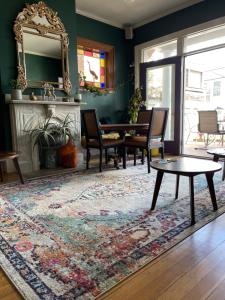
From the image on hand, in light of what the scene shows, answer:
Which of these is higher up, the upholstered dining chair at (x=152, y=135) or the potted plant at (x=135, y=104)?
the potted plant at (x=135, y=104)

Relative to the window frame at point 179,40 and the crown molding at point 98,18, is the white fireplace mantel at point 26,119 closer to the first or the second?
the crown molding at point 98,18

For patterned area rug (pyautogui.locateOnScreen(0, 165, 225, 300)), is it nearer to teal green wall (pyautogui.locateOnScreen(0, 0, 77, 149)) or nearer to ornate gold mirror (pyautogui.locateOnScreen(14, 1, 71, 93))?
teal green wall (pyautogui.locateOnScreen(0, 0, 77, 149))

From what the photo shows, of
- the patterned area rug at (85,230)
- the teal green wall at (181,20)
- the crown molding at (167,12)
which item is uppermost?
the crown molding at (167,12)

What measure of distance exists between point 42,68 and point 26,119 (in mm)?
942

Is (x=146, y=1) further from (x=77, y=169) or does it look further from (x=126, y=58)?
(x=77, y=169)

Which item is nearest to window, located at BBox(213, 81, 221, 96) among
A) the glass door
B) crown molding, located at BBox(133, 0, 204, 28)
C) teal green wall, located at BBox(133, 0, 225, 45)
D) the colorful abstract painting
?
the glass door

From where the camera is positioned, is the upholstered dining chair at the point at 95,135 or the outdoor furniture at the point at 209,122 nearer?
the upholstered dining chair at the point at 95,135

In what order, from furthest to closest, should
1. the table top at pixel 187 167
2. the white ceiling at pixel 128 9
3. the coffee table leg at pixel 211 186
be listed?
the white ceiling at pixel 128 9 → the coffee table leg at pixel 211 186 → the table top at pixel 187 167

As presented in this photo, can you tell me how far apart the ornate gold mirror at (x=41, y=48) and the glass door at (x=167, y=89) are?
6.50 feet

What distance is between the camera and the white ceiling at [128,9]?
4.25 m

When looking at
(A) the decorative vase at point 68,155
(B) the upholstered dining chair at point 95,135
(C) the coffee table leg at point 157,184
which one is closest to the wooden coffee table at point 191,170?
(C) the coffee table leg at point 157,184

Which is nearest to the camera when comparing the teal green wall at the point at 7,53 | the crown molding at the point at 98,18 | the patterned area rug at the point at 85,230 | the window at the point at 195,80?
the patterned area rug at the point at 85,230

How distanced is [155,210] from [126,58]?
4479mm

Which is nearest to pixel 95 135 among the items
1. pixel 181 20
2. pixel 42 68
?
pixel 42 68
